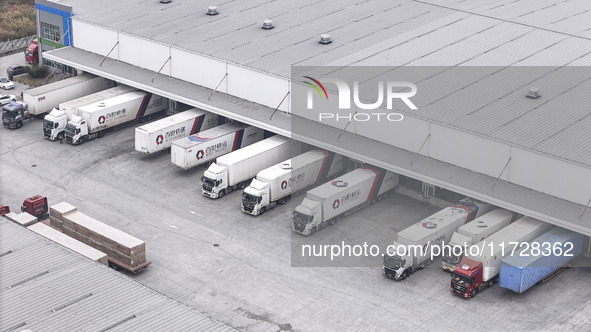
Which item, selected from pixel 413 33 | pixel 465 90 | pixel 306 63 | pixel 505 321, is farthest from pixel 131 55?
pixel 505 321

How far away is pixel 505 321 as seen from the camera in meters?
60.1

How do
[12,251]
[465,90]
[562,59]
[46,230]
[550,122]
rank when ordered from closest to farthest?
1. [12,251]
2. [46,230]
3. [550,122]
4. [465,90]
5. [562,59]

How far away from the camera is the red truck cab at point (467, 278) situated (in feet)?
202

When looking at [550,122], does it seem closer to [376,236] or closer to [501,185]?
[501,185]

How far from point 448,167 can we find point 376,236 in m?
7.49

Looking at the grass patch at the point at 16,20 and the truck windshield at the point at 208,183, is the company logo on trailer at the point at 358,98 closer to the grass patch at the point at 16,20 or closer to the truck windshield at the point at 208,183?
the truck windshield at the point at 208,183

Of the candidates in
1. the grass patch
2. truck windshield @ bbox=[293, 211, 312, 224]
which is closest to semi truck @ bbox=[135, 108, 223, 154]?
truck windshield @ bbox=[293, 211, 312, 224]

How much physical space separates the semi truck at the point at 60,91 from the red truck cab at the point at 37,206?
19642 millimetres

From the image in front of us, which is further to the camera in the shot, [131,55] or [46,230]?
[131,55]

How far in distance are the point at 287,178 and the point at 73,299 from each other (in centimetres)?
2586

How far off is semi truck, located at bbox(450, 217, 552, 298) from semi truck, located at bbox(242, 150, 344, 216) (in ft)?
55.8

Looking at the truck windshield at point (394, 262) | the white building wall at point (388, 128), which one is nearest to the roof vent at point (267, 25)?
the white building wall at point (388, 128)

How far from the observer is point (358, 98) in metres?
75.8

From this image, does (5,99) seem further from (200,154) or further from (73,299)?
(73,299)
